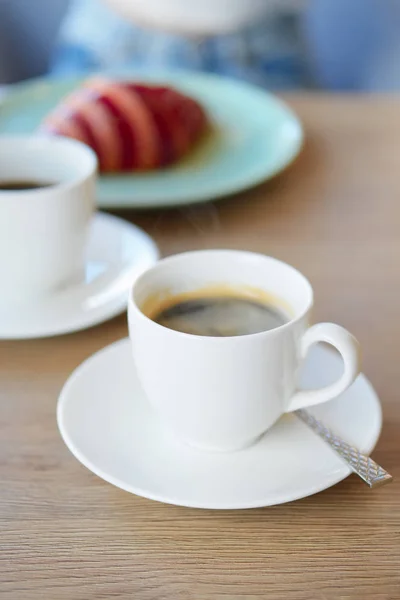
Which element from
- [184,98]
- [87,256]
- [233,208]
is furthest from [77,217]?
[184,98]

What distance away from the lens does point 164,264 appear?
516mm

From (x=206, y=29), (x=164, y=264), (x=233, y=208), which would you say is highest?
(x=164, y=264)

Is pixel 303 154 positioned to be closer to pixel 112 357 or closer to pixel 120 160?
pixel 120 160

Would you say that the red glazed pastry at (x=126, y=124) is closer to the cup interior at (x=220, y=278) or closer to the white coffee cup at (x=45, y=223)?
the white coffee cup at (x=45, y=223)

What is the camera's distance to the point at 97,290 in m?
0.69

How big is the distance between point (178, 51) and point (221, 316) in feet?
4.41

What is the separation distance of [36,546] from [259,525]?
0.39 ft

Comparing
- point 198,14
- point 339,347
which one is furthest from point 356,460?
point 198,14

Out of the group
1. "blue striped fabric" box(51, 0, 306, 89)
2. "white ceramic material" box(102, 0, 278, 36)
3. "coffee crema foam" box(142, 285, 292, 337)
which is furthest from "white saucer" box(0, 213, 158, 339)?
"white ceramic material" box(102, 0, 278, 36)

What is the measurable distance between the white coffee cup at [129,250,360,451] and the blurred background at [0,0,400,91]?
1.37 m

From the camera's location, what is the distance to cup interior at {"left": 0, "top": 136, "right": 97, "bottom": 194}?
729 millimetres

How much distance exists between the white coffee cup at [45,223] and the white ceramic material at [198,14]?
1.19 meters

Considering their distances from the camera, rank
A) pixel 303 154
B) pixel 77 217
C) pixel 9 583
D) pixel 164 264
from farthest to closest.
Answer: pixel 303 154 < pixel 77 217 < pixel 164 264 < pixel 9 583

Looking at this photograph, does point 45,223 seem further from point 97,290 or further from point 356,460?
point 356,460
